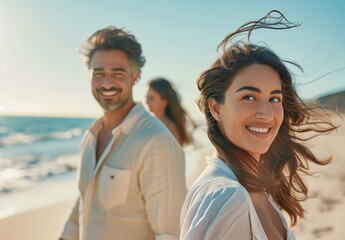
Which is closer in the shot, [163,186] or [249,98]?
[249,98]

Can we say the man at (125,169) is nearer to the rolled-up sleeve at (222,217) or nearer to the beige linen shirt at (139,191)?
the beige linen shirt at (139,191)

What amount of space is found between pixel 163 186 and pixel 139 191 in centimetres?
21

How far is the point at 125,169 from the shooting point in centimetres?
306

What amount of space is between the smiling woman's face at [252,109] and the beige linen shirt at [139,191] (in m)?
0.96

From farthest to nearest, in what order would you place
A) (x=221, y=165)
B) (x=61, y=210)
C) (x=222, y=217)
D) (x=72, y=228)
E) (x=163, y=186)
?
(x=61, y=210) < (x=72, y=228) < (x=163, y=186) < (x=221, y=165) < (x=222, y=217)

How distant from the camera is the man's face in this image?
3439mm

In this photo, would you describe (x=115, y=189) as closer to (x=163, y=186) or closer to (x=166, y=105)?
(x=163, y=186)

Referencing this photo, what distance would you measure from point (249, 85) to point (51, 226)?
20.7ft

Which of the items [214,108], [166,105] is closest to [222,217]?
[214,108]

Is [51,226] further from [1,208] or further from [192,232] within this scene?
[192,232]

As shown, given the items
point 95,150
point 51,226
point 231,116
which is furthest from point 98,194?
point 51,226

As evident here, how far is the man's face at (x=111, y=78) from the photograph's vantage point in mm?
3439

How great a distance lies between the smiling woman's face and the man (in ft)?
3.23

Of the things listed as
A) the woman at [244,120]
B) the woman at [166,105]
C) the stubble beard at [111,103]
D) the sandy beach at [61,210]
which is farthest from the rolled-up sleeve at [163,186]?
the woman at [166,105]
